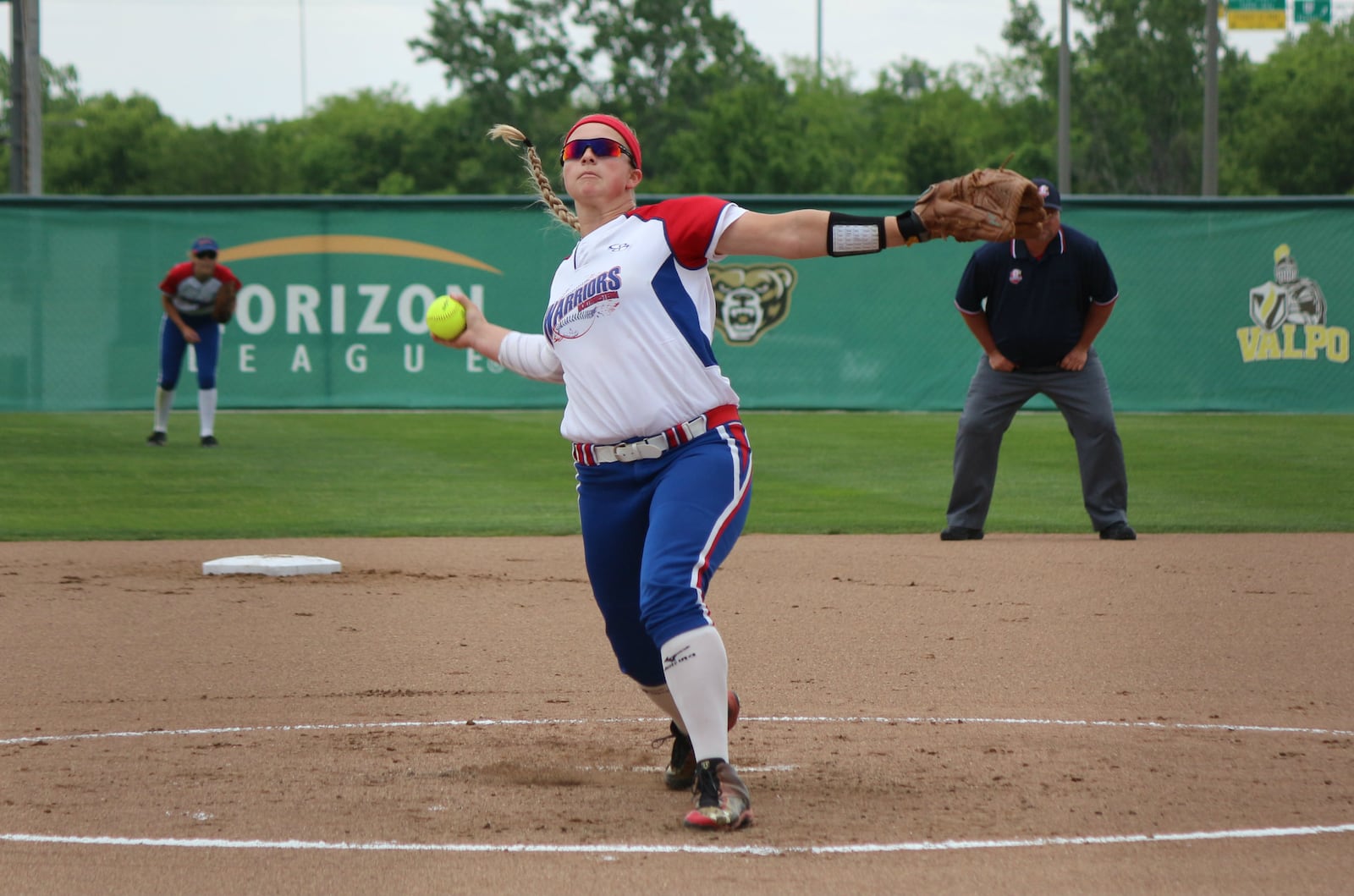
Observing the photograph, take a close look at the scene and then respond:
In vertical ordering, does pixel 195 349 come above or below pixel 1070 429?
above

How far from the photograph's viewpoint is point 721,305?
17500 mm

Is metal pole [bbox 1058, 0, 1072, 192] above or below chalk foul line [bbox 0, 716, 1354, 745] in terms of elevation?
above

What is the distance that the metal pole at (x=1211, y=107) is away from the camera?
2384cm

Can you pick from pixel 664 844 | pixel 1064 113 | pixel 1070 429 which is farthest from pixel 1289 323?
pixel 1064 113

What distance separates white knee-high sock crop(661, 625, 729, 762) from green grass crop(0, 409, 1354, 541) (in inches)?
237

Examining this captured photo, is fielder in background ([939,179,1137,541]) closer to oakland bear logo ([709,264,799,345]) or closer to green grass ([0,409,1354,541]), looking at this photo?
green grass ([0,409,1354,541])

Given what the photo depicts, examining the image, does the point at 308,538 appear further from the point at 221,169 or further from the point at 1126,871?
the point at 221,169

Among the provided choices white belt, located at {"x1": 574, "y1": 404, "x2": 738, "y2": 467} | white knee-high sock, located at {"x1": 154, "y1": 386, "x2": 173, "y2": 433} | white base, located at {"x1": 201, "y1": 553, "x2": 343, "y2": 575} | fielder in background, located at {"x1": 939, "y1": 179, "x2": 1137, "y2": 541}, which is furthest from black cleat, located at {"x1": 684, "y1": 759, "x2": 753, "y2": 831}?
white knee-high sock, located at {"x1": 154, "y1": 386, "x2": 173, "y2": 433}

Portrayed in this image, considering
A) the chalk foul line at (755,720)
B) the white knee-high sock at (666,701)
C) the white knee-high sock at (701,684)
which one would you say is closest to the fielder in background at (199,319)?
the chalk foul line at (755,720)

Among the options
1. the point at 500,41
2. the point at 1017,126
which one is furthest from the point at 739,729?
the point at 500,41

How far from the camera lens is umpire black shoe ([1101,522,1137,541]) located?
9375 millimetres

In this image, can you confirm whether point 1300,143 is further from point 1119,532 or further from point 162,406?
point 1119,532

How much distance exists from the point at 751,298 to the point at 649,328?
1362 centimetres

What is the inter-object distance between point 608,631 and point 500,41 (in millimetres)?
64302
